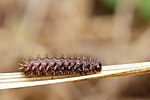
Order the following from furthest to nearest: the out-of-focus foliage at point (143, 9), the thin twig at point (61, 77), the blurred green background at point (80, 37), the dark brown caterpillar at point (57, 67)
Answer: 1. the out-of-focus foliage at point (143, 9)
2. the blurred green background at point (80, 37)
3. the dark brown caterpillar at point (57, 67)
4. the thin twig at point (61, 77)

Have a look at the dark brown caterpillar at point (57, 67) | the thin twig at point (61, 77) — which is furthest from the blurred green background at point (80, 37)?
the thin twig at point (61, 77)

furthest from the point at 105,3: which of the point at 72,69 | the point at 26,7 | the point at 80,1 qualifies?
the point at 72,69

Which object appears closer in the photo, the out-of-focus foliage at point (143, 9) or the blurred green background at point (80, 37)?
the blurred green background at point (80, 37)

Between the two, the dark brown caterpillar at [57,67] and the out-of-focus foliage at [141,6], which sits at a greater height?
the out-of-focus foliage at [141,6]

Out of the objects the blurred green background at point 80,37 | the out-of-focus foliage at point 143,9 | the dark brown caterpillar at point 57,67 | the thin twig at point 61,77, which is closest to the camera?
the thin twig at point 61,77

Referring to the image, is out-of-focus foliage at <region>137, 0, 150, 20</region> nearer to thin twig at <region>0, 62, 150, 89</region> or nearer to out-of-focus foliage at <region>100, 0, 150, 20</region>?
out-of-focus foliage at <region>100, 0, 150, 20</region>

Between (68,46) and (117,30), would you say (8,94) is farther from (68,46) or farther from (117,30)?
(117,30)

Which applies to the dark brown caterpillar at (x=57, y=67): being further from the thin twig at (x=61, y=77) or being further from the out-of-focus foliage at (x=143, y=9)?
the out-of-focus foliage at (x=143, y=9)

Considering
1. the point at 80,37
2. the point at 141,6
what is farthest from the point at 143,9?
the point at 80,37
